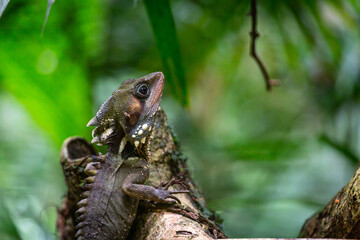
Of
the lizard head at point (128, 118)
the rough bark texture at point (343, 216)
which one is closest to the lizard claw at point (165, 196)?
the lizard head at point (128, 118)

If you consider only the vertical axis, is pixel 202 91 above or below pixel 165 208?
above

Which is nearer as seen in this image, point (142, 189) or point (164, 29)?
point (142, 189)

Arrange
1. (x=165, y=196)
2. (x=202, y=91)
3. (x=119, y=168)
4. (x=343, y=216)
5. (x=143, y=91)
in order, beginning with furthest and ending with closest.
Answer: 1. (x=202, y=91)
2. (x=143, y=91)
3. (x=119, y=168)
4. (x=165, y=196)
5. (x=343, y=216)

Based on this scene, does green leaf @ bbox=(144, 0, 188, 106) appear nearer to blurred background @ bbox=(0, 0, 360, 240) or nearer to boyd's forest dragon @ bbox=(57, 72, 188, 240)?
blurred background @ bbox=(0, 0, 360, 240)

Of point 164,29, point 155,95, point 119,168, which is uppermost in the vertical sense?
point 164,29

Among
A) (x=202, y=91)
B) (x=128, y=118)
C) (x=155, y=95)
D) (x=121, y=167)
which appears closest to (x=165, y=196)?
(x=121, y=167)

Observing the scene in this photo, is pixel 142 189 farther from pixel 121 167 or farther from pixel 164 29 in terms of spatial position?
pixel 164 29
